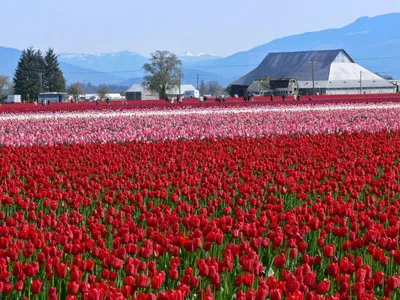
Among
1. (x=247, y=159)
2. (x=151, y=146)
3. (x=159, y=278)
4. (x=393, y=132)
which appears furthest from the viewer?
(x=393, y=132)

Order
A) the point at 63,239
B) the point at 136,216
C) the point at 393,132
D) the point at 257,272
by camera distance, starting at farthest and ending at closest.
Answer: the point at 393,132
the point at 136,216
the point at 63,239
the point at 257,272

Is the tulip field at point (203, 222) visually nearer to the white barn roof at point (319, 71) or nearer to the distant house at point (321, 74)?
the distant house at point (321, 74)

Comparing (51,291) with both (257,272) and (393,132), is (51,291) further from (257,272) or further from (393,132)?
(393,132)

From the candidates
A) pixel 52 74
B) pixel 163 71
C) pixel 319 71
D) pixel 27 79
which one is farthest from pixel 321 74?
pixel 27 79

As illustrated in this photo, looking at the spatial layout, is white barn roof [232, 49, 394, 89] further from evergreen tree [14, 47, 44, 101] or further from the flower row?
the flower row

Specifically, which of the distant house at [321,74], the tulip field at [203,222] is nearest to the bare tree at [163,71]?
the distant house at [321,74]

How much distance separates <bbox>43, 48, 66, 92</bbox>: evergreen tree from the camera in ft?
368

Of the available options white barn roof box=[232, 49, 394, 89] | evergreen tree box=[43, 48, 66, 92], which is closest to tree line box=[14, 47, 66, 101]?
evergreen tree box=[43, 48, 66, 92]

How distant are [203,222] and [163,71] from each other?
116464 millimetres

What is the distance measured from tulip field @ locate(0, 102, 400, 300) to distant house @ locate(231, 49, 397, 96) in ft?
339

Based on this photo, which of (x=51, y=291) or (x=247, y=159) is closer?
(x=51, y=291)

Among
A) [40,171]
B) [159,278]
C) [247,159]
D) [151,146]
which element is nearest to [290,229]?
[159,278]

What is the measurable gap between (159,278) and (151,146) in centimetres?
1048

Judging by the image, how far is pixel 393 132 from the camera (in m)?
18.6
